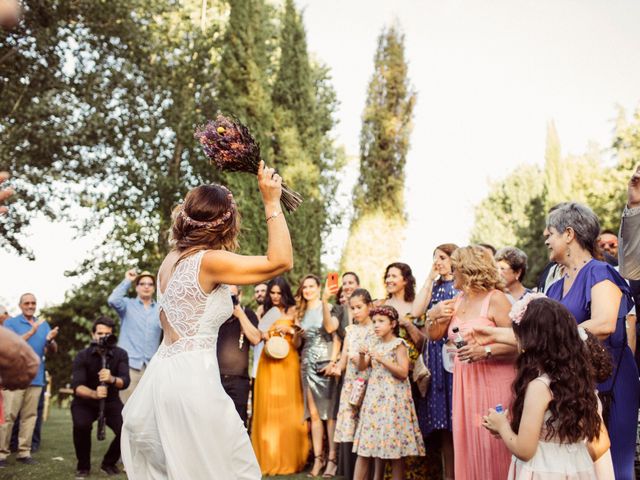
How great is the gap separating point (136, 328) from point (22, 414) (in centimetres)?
208

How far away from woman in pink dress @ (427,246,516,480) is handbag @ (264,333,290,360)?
3.99m

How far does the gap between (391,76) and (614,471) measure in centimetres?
1796

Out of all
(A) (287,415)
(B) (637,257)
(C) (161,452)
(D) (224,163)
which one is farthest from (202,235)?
(A) (287,415)

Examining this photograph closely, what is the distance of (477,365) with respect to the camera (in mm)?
4656

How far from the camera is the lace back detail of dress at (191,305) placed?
3088 mm

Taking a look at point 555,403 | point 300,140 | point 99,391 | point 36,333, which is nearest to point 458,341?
point 555,403

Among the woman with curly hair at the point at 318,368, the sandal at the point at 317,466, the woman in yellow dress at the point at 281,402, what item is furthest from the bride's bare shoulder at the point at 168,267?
the sandal at the point at 317,466

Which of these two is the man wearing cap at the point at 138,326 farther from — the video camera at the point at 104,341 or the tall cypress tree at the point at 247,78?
the tall cypress tree at the point at 247,78

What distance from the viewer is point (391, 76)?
807 inches

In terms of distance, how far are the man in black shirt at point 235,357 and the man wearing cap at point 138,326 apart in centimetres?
227

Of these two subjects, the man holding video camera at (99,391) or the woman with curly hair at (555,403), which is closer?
the woman with curly hair at (555,403)

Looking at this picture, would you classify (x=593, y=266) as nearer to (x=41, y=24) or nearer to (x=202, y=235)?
(x=202, y=235)

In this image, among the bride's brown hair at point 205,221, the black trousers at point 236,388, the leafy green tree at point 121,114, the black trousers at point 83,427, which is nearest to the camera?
the bride's brown hair at point 205,221

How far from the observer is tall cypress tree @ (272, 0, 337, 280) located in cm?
1695
